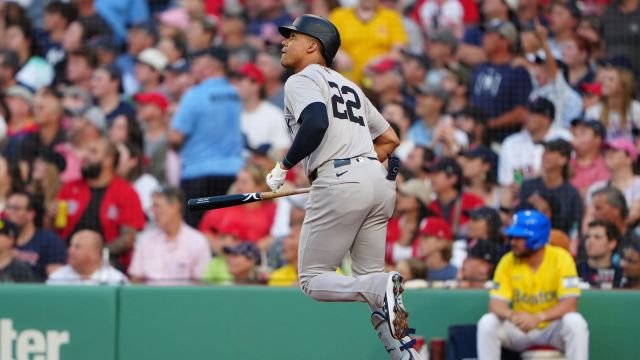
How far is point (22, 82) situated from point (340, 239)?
223 inches

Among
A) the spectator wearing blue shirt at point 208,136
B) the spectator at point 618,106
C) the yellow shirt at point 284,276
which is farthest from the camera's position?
the spectator wearing blue shirt at point 208,136

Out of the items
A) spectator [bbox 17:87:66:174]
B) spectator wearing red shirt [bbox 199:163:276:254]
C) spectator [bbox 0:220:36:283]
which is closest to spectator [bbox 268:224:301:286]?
spectator wearing red shirt [bbox 199:163:276:254]

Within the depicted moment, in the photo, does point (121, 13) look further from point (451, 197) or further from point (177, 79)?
point (451, 197)

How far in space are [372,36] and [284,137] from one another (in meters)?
1.96

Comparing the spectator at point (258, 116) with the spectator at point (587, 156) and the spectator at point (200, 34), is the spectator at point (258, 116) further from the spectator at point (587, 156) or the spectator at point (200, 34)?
the spectator at point (587, 156)

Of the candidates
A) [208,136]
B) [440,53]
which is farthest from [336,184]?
[440,53]

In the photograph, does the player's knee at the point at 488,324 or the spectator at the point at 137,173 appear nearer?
the player's knee at the point at 488,324

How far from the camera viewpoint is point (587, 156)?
9.50 meters

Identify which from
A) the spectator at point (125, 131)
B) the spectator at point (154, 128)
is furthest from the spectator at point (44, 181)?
the spectator at point (154, 128)

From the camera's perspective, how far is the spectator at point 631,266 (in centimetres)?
878

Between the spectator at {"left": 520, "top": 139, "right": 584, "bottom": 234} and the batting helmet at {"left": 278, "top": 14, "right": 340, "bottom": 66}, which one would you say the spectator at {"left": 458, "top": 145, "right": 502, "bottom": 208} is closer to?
the spectator at {"left": 520, "top": 139, "right": 584, "bottom": 234}

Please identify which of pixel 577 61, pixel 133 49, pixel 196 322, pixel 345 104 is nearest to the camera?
pixel 345 104

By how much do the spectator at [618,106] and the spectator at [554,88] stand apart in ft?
0.48

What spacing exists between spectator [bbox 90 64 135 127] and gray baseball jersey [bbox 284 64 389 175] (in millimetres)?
4610
